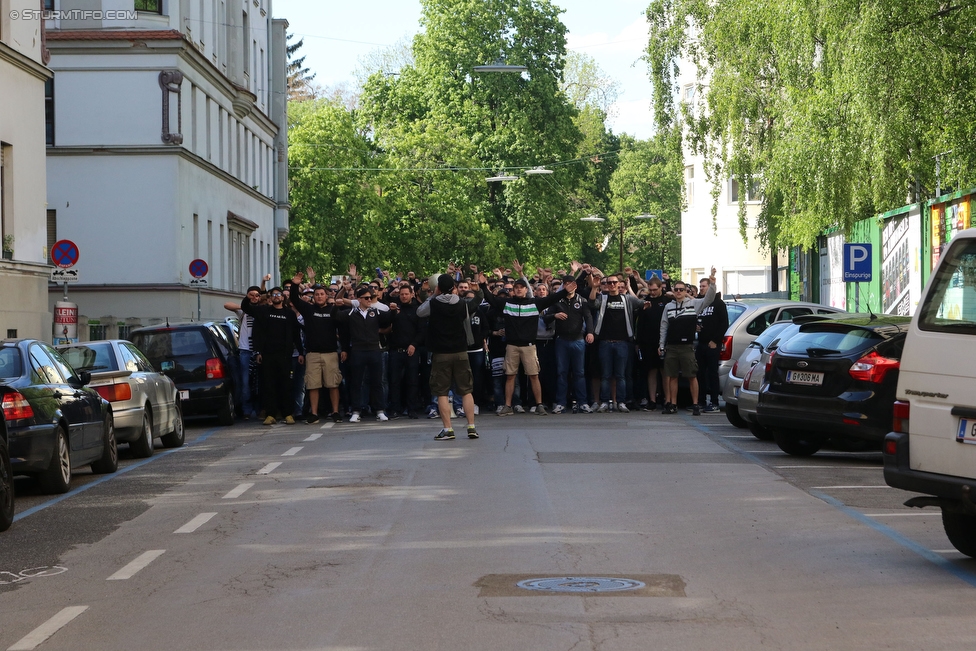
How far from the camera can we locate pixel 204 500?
39.1 feet

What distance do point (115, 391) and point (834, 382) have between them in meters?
7.70

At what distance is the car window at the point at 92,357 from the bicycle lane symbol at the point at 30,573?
7.52 m

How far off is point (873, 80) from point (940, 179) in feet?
12.2

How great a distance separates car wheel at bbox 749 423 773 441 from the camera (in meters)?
16.8

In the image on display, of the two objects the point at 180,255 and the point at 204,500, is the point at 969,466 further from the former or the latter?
the point at 180,255

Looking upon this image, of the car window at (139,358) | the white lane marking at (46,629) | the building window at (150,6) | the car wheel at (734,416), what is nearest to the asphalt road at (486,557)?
the white lane marking at (46,629)

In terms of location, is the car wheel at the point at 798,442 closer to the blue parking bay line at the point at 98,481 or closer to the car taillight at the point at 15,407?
the blue parking bay line at the point at 98,481

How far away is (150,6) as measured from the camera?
134 feet

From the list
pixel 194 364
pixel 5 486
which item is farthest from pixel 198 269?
pixel 5 486

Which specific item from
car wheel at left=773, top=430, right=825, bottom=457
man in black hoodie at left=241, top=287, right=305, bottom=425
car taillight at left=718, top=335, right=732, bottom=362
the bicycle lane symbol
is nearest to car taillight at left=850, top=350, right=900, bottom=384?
car wheel at left=773, top=430, right=825, bottom=457

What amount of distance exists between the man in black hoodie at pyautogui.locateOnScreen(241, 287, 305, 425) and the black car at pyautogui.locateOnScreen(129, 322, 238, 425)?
66 cm

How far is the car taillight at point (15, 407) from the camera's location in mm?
11781

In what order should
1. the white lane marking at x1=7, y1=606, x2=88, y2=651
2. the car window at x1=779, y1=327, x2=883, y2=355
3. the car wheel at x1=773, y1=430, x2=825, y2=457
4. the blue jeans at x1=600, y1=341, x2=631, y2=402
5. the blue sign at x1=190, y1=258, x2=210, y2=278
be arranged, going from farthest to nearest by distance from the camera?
the blue sign at x1=190, y1=258, x2=210, y2=278
the blue jeans at x1=600, y1=341, x2=631, y2=402
the car wheel at x1=773, y1=430, x2=825, y2=457
the car window at x1=779, y1=327, x2=883, y2=355
the white lane marking at x1=7, y1=606, x2=88, y2=651

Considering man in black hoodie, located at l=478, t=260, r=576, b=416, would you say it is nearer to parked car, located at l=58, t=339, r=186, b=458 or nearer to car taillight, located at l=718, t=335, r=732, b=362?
car taillight, located at l=718, t=335, r=732, b=362
